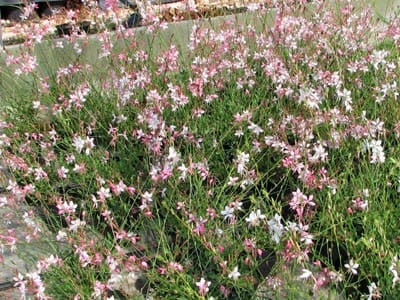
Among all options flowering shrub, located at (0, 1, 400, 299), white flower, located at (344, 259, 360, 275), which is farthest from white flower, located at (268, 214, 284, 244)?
white flower, located at (344, 259, 360, 275)

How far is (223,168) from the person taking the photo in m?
3.05

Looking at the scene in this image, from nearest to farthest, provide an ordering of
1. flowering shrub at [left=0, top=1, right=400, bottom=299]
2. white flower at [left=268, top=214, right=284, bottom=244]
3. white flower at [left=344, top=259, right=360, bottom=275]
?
white flower at [left=268, top=214, right=284, bottom=244] → white flower at [left=344, top=259, right=360, bottom=275] → flowering shrub at [left=0, top=1, right=400, bottom=299]

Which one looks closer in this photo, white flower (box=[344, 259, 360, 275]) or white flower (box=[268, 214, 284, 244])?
white flower (box=[268, 214, 284, 244])

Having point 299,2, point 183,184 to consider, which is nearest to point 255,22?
point 299,2

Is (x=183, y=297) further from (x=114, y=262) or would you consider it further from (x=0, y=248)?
(x=0, y=248)

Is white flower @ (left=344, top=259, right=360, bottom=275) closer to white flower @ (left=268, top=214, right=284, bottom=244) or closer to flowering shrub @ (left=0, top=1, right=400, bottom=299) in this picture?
flowering shrub @ (left=0, top=1, right=400, bottom=299)

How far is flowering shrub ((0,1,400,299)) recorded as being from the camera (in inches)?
89.5

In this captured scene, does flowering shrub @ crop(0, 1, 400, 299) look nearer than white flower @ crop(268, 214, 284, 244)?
No

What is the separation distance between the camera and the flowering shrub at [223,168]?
2.27 m

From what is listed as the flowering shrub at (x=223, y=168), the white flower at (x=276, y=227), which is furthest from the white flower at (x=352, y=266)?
the white flower at (x=276, y=227)

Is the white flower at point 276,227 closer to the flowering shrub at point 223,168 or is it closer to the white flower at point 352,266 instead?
the flowering shrub at point 223,168

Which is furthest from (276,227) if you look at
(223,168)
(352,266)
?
(223,168)

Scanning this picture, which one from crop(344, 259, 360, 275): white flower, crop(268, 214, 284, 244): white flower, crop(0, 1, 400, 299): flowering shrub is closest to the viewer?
crop(268, 214, 284, 244): white flower

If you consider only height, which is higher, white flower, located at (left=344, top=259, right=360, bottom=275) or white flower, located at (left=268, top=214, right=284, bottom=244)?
white flower, located at (left=268, top=214, right=284, bottom=244)
